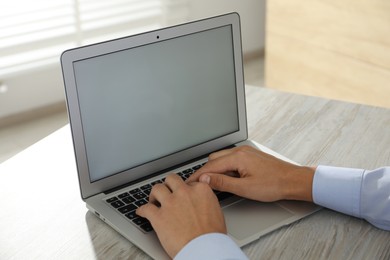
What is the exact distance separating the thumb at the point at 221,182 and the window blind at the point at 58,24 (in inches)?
81.7

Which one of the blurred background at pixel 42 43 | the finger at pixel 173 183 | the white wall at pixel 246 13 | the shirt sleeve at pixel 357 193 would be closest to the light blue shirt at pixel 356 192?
the shirt sleeve at pixel 357 193

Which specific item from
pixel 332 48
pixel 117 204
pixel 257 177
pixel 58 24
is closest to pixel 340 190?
pixel 257 177

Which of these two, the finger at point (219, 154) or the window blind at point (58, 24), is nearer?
the finger at point (219, 154)

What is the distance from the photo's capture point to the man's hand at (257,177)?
44.8 inches

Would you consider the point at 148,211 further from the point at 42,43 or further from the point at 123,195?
the point at 42,43

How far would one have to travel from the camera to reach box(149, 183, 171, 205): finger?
1.06 metres

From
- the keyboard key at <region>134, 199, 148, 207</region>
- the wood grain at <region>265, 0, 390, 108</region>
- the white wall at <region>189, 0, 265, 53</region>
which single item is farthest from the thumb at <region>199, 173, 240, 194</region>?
the white wall at <region>189, 0, 265, 53</region>

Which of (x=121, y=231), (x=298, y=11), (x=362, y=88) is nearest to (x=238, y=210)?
(x=121, y=231)

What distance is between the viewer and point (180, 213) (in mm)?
1012

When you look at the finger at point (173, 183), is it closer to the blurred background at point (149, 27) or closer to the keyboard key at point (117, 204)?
the keyboard key at point (117, 204)

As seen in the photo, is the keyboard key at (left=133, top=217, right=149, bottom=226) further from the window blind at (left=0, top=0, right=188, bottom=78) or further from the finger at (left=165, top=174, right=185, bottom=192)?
the window blind at (left=0, top=0, right=188, bottom=78)

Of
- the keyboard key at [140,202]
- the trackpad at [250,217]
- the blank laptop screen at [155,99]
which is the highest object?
the blank laptop screen at [155,99]

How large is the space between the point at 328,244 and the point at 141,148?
0.40 m

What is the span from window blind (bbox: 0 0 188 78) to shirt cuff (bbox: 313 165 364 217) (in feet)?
7.15
